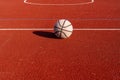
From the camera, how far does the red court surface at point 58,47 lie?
6.59 m

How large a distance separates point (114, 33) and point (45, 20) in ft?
11.7

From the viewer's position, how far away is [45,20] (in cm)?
1168

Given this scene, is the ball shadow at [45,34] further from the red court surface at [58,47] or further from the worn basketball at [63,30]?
the worn basketball at [63,30]

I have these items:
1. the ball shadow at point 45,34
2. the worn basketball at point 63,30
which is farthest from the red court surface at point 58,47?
the worn basketball at point 63,30

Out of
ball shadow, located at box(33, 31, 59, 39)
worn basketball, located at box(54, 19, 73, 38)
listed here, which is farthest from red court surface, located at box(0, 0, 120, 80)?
worn basketball, located at box(54, 19, 73, 38)


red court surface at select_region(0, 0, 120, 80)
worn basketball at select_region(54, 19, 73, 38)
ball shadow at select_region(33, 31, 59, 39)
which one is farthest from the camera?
ball shadow at select_region(33, 31, 59, 39)

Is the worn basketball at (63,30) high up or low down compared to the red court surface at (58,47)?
up

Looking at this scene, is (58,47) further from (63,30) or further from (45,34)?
(45,34)

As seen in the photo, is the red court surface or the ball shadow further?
the ball shadow

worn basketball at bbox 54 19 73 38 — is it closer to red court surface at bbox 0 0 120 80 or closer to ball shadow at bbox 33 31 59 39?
red court surface at bbox 0 0 120 80

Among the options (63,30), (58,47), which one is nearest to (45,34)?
(63,30)

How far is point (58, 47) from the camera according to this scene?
27.3ft

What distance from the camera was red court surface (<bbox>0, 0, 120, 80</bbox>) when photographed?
6.59 metres

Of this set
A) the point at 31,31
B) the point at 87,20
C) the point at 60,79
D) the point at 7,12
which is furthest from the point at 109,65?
the point at 7,12
